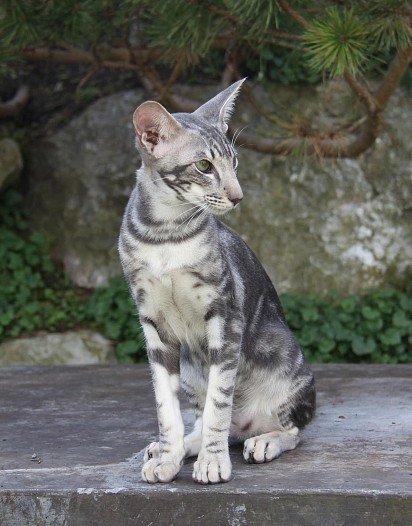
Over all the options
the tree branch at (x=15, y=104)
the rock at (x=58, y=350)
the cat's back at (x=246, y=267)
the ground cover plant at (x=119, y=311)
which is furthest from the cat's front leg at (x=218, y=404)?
the tree branch at (x=15, y=104)

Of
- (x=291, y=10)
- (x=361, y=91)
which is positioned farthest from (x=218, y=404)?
(x=361, y=91)

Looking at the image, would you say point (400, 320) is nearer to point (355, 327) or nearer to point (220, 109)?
point (355, 327)

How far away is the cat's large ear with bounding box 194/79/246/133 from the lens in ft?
10.8

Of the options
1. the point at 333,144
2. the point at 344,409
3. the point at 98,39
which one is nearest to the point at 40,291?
the point at 98,39

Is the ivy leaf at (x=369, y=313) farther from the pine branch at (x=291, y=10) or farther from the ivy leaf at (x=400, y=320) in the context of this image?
the pine branch at (x=291, y=10)

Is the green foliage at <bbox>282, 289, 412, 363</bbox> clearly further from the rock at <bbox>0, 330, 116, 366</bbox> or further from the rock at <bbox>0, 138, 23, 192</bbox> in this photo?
the rock at <bbox>0, 138, 23, 192</bbox>

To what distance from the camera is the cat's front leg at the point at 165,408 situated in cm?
308

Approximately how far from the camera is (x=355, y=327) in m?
6.28

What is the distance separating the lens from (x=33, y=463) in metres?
3.36

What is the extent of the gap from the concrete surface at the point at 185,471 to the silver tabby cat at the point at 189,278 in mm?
110

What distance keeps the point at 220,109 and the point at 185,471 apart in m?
1.28

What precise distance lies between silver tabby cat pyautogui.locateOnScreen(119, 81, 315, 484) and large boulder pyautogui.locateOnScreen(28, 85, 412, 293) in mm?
3184

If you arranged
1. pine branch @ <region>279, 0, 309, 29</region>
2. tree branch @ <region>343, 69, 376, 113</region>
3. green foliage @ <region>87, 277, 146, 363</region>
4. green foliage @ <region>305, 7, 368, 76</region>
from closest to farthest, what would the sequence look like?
green foliage @ <region>305, 7, 368, 76</region>
pine branch @ <region>279, 0, 309, 29</region>
tree branch @ <region>343, 69, 376, 113</region>
green foliage @ <region>87, 277, 146, 363</region>

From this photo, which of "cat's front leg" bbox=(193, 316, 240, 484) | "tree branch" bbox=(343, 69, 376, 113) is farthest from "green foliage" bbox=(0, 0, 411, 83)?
"cat's front leg" bbox=(193, 316, 240, 484)
